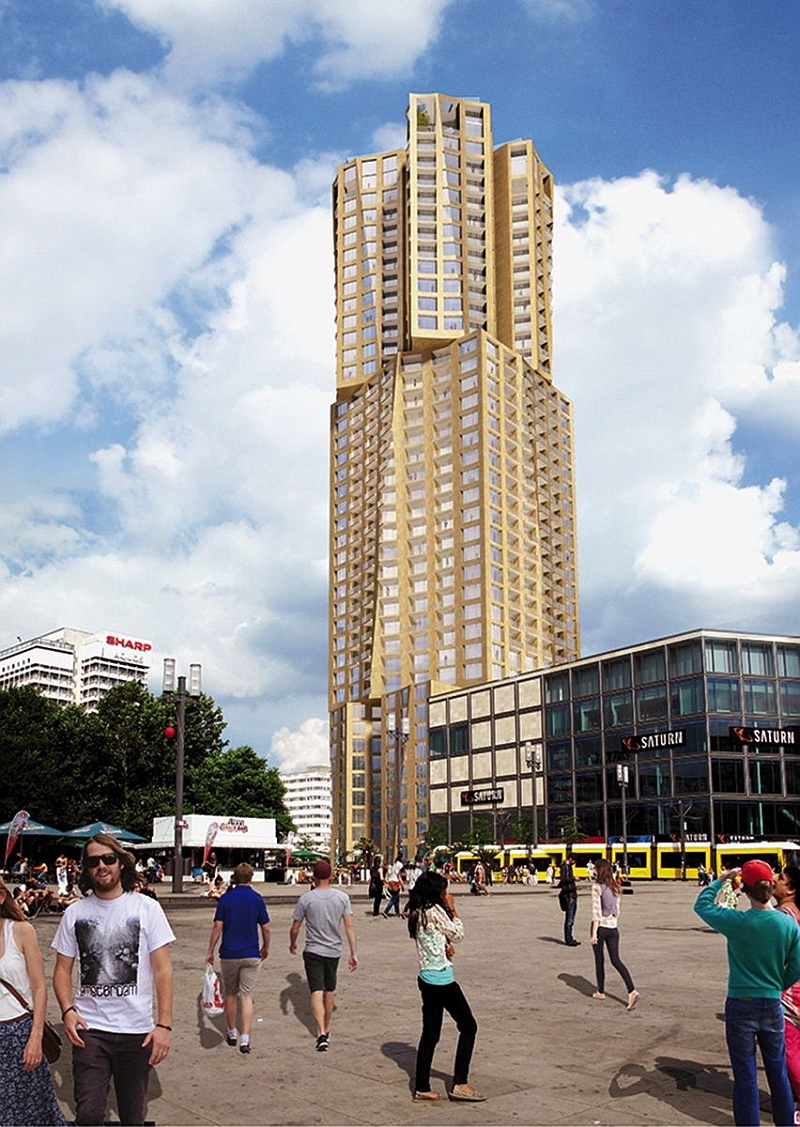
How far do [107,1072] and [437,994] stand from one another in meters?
3.39

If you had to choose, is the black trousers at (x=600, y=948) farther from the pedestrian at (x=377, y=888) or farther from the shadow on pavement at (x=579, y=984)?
the pedestrian at (x=377, y=888)

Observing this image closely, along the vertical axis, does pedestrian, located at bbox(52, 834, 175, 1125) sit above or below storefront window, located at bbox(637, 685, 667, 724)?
below

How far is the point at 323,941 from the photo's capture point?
34.9 feet

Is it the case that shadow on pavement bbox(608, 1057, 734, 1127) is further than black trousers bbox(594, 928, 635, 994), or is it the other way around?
black trousers bbox(594, 928, 635, 994)

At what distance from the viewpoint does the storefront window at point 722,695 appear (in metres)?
79.9

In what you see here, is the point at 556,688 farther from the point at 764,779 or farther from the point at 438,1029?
the point at 438,1029

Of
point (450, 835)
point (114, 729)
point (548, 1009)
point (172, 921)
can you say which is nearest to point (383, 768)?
point (450, 835)

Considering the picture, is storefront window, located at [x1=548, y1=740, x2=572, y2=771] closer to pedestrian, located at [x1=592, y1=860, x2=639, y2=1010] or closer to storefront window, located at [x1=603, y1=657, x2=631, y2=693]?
storefront window, located at [x1=603, y1=657, x2=631, y2=693]

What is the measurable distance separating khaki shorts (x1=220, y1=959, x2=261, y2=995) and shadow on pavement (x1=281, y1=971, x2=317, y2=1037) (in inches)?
53.7

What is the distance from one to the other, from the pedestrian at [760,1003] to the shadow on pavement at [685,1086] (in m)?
1.09

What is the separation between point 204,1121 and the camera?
25.5 ft

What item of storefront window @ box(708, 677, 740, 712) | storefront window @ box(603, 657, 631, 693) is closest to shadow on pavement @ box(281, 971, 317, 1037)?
storefront window @ box(708, 677, 740, 712)

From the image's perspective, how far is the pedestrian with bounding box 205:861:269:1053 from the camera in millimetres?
10461

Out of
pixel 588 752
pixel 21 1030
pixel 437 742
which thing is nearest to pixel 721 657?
pixel 588 752
